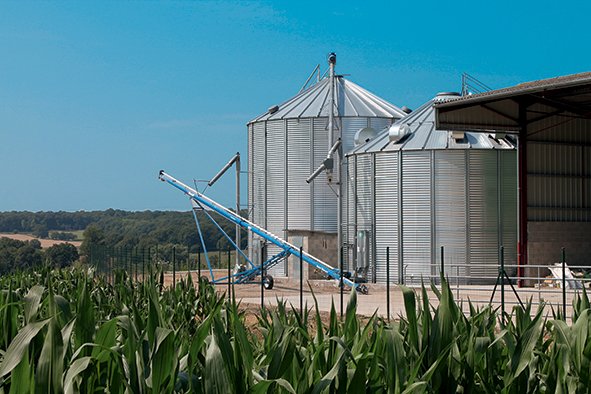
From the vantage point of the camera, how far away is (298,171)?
41.0m

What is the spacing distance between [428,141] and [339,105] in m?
8.42

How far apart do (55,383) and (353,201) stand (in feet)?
106

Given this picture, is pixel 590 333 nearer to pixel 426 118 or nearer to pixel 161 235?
pixel 426 118

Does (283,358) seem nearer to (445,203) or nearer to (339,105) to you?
(445,203)

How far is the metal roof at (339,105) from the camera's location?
41.2 meters

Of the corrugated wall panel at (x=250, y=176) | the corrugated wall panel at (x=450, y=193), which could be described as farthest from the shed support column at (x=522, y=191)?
the corrugated wall panel at (x=250, y=176)

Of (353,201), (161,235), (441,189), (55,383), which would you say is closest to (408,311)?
(55,383)

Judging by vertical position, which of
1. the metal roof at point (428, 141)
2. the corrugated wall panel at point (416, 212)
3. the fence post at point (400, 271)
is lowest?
the fence post at point (400, 271)

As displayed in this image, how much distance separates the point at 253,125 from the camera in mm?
42750

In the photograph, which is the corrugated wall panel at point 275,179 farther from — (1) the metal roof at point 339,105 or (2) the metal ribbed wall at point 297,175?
(1) the metal roof at point 339,105

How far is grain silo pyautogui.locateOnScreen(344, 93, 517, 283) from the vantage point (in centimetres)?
3300

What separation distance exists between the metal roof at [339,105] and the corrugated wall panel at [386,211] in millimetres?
7100

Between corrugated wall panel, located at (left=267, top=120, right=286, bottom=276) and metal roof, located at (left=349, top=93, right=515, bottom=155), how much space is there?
5909 mm

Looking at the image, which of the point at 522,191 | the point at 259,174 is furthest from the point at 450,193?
the point at 259,174
